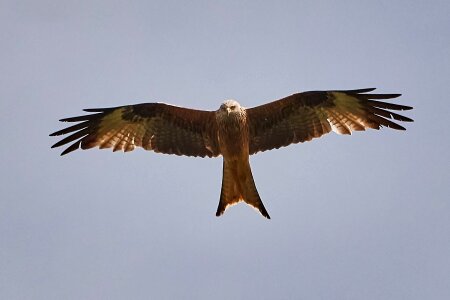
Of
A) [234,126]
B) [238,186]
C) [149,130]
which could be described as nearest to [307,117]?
[234,126]

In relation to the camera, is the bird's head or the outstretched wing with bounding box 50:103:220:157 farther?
the outstretched wing with bounding box 50:103:220:157

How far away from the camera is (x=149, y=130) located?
39.5 ft

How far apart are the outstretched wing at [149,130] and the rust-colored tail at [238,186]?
522 mm

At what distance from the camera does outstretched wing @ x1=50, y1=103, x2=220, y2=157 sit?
1180cm

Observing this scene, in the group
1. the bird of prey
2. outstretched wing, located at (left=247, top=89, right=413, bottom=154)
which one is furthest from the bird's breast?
outstretched wing, located at (left=247, top=89, right=413, bottom=154)

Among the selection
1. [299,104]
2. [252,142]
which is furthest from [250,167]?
[299,104]

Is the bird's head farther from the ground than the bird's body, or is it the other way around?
the bird's head

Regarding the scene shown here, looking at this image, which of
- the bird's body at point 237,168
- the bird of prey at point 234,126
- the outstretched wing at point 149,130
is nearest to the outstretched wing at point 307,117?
the bird of prey at point 234,126

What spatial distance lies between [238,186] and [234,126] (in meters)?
0.97

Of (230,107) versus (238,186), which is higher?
(230,107)

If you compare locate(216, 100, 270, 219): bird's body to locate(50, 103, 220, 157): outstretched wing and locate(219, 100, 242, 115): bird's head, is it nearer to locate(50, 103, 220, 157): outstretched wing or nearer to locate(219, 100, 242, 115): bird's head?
locate(219, 100, 242, 115): bird's head

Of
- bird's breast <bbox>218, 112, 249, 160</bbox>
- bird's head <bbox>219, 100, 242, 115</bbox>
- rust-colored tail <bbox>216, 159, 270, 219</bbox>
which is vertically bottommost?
rust-colored tail <bbox>216, 159, 270, 219</bbox>

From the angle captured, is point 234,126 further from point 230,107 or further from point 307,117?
point 307,117

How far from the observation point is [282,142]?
11805mm
